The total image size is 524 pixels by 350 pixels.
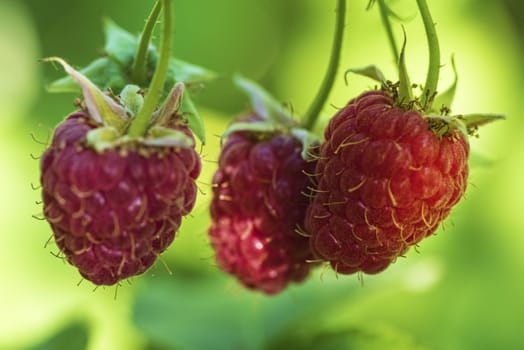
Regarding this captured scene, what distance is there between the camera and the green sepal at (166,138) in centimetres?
169

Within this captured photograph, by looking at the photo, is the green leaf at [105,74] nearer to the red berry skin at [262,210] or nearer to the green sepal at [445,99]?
the red berry skin at [262,210]

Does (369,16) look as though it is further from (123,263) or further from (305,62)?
(123,263)

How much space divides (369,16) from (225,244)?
196 cm

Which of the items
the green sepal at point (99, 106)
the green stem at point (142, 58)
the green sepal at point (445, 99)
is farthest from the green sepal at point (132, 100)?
the green sepal at point (445, 99)

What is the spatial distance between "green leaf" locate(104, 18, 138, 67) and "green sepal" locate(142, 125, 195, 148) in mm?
454

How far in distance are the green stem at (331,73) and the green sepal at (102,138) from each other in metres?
0.57

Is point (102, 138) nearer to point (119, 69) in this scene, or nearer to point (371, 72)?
point (119, 69)

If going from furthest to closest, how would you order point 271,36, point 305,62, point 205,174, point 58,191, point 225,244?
point 271,36
point 305,62
point 205,174
point 225,244
point 58,191

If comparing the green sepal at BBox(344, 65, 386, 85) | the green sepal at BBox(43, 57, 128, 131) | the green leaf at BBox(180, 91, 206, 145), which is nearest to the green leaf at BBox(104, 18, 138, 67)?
the green leaf at BBox(180, 91, 206, 145)

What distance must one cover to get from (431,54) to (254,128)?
520mm

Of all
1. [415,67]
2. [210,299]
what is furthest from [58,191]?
[415,67]

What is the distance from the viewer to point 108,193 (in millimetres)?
1689

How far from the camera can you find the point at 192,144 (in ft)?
5.73

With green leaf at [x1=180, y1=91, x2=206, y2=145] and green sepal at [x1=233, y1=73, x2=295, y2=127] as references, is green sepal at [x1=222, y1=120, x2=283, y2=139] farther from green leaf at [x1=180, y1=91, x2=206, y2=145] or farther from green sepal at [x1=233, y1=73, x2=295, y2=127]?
green leaf at [x1=180, y1=91, x2=206, y2=145]
